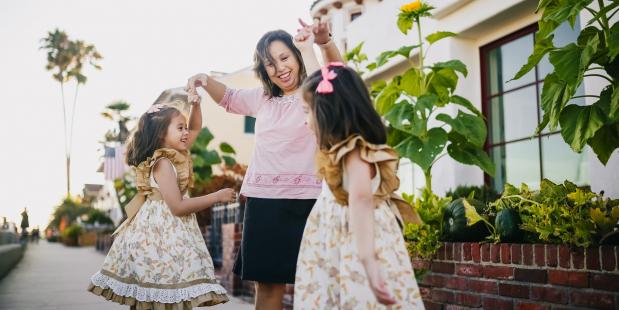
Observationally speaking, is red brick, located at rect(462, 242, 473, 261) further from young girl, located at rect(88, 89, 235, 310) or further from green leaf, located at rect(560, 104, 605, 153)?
young girl, located at rect(88, 89, 235, 310)

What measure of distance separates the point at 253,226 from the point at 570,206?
1.62m

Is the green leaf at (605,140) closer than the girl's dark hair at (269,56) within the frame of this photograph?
No

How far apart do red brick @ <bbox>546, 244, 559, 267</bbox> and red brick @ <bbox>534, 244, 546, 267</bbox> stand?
2 cm

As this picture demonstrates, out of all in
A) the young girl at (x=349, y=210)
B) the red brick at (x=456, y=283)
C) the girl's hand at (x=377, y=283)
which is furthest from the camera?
the red brick at (x=456, y=283)

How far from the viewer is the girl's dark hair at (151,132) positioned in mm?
3107

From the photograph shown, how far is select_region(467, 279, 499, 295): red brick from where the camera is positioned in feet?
10.4

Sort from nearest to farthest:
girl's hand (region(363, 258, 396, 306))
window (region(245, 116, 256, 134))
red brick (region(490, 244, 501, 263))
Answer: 1. girl's hand (region(363, 258, 396, 306))
2. red brick (region(490, 244, 501, 263))
3. window (region(245, 116, 256, 134))

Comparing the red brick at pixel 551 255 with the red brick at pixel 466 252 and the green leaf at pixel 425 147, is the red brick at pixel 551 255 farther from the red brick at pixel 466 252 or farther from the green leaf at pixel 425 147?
the green leaf at pixel 425 147

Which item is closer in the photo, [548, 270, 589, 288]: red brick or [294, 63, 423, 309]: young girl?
[294, 63, 423, 309]: young girl

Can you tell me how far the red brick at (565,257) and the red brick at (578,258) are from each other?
0.02m

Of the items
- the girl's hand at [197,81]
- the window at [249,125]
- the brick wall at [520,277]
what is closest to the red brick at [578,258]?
the brick wall at [520,277]

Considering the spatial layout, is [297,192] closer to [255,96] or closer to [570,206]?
[255,96]

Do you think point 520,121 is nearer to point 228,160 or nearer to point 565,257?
point 565,257

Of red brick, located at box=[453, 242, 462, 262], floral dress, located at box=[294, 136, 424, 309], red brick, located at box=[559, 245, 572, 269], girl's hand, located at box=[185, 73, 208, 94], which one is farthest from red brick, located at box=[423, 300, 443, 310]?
girl's hand, located at box=[185, 73, 208, 94]
